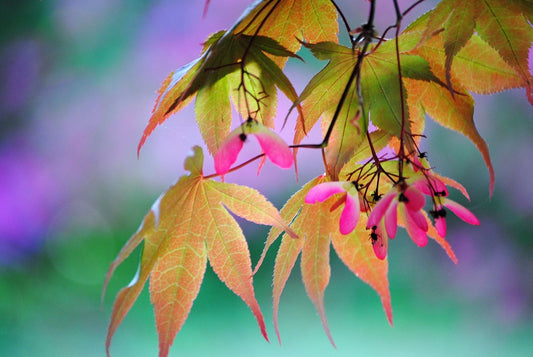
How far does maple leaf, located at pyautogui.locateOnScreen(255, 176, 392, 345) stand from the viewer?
268 mm

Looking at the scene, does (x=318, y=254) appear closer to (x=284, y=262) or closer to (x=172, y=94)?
(x=284, y=262)

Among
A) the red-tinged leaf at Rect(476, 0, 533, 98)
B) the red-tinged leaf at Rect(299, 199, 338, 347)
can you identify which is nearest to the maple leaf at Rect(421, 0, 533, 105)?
the red-tinged leaf at Rect(476, 0, 533, 98)

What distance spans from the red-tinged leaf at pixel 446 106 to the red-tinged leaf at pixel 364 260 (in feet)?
0.24

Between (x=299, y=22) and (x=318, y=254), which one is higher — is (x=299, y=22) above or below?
above

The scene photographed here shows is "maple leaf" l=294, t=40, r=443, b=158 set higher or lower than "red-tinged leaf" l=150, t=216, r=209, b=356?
higher

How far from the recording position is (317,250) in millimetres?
274

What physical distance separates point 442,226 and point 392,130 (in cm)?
5

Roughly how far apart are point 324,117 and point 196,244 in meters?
0.10

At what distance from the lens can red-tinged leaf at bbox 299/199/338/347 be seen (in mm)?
261

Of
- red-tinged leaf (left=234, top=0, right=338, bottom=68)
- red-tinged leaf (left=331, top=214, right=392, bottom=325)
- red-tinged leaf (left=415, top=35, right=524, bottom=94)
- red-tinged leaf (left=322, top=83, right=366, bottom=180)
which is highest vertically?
red-tinged leaf (left=234, top=0, right=338, bottom=68)

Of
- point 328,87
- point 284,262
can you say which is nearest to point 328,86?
point 328,87

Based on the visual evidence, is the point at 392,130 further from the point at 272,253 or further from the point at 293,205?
the point at 272,253

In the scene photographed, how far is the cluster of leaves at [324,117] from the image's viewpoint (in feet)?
0.76

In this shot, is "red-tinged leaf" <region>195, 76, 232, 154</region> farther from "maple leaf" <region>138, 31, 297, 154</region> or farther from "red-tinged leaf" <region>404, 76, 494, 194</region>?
"red-tinged leaf" <region>404, 76, 494, 194</region>
